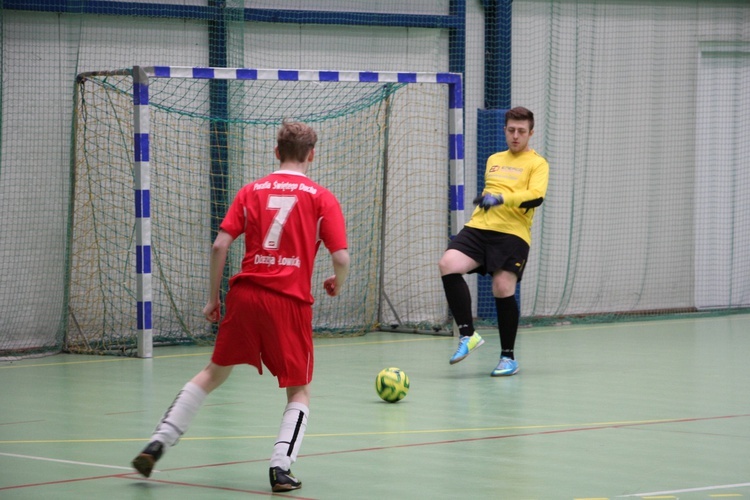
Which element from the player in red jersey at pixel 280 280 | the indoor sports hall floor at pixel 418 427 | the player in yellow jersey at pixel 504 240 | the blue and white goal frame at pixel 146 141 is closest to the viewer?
the player in red jersey at pixel 280 280

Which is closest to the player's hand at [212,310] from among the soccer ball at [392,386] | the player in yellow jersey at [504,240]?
the soccer ball at [392,386]

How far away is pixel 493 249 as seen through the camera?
29.3ft

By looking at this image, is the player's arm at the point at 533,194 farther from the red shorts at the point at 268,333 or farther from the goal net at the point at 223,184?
the red shorts at the point at 268,333

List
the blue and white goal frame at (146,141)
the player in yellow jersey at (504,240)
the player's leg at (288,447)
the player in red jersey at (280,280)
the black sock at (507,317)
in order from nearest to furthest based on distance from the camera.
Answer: the player's leg at (288,447) → the player in red jersey at (280,280) → the player in yellow jersey at (504,240) → the black sock at (507,317) → the blue and white goal frame at (146,141)

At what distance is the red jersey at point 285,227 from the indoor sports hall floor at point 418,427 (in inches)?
34.7

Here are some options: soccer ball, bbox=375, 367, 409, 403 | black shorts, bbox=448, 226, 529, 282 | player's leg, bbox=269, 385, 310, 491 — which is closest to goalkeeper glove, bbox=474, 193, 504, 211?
black shorts, bbox=448, 226, 529, 282

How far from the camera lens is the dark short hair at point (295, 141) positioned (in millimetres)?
5176

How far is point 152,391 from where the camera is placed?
8391mm

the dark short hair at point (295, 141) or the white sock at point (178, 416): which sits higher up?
the dark short hair at point (295, 141)

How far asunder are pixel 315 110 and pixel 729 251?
5.54m

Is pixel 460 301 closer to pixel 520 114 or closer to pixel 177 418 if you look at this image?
pixel 520 114

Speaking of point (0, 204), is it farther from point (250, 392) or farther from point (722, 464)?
point (722, 464)

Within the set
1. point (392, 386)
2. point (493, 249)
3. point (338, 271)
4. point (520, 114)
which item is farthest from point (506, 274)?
point (338, 271)

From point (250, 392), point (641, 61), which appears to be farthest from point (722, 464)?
point (641, 61)
